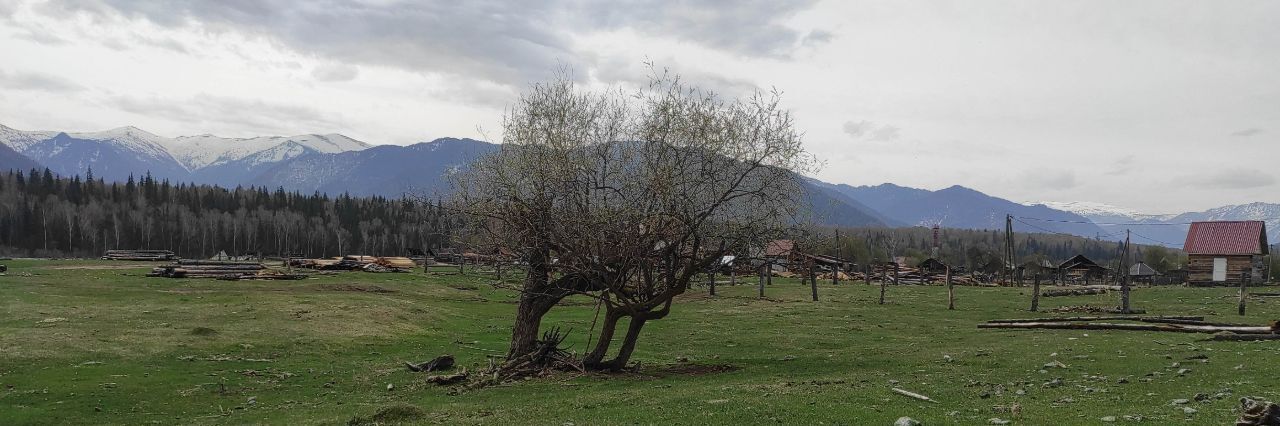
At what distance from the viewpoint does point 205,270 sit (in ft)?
268

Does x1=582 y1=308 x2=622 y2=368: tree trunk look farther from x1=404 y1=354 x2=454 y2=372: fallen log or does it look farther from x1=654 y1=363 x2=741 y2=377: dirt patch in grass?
x1=404 y1=354 x2=454 y2=372: fallen log

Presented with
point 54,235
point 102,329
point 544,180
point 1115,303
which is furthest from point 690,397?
point 54,235

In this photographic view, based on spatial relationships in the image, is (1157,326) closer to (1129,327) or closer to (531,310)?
(1129,327)

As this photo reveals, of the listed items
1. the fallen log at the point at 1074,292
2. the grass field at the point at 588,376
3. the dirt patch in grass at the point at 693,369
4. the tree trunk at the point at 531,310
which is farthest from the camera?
the fallen log at the point at 1074,292

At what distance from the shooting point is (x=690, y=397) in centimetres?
2064

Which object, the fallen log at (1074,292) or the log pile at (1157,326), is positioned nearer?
the log pile at (1157,326)

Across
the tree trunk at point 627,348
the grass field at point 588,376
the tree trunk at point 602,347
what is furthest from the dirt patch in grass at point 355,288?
the tree trunk at point 627,348

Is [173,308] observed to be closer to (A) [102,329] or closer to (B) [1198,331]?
(A) [102,329]

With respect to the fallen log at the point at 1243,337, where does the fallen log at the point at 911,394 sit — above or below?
below

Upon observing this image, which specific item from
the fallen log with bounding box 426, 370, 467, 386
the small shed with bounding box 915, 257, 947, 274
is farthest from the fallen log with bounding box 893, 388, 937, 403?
the small shed with bounding box 915, 257, 947, 274

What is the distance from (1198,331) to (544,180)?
1098 inches

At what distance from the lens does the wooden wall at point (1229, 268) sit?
298ft

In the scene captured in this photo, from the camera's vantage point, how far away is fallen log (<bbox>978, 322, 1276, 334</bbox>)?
29719mm

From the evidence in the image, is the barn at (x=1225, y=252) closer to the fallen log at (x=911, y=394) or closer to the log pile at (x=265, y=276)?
the fallen log at (x=911, y=394)
